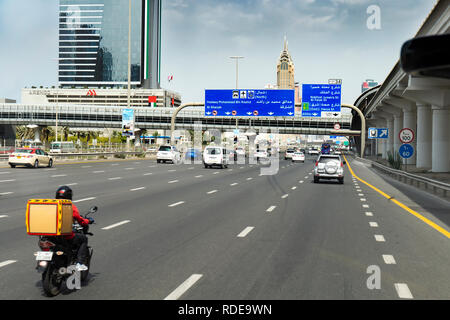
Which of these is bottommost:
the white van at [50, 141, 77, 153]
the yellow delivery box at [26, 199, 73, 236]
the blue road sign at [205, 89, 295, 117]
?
the yellow delivery box at [26, 199, 73, 236]

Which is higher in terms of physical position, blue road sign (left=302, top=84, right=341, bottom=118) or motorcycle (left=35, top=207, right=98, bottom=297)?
blue road sign (left=302, top=84, right=341, bottom=118)

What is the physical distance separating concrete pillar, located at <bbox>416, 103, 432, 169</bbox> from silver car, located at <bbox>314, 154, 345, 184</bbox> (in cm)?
1605

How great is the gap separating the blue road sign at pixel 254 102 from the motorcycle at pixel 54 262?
53.1 metres

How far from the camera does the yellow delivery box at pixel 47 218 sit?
5.80 m

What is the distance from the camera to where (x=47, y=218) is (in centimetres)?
582

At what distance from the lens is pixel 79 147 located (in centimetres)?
5444

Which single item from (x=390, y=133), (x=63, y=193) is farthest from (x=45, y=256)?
(x=390, y=133)

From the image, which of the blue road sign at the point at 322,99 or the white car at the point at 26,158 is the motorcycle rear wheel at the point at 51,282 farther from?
the blue road sign at the point at 322,99

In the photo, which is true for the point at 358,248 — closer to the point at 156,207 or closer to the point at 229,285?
the point at 229,285

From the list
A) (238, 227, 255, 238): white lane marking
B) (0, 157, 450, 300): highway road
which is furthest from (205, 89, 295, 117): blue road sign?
(238, 227, 255, 238): white lane marking

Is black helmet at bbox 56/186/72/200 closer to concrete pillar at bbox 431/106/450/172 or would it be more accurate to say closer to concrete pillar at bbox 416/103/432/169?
concrete pillar at bbox 431/106/450/172

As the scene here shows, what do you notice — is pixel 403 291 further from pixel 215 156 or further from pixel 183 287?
pixel 215 156

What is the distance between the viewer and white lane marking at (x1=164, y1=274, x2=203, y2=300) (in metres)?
6.12

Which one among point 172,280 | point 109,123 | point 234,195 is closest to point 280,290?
point 172,280
